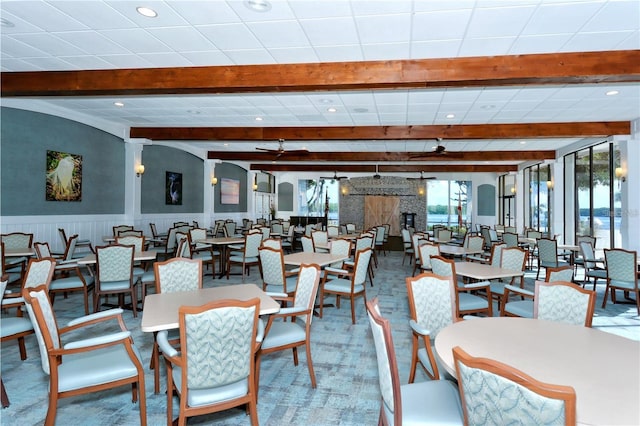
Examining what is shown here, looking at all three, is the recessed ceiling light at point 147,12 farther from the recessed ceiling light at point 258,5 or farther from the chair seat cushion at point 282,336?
the chair seat cushion at point 282,336

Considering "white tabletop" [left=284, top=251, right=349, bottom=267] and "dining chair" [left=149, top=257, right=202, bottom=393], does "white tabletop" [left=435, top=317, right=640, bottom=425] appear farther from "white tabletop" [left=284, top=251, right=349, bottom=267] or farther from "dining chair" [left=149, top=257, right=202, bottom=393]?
"white tabletop" [left=284, top=251, right=349, bottom=267]

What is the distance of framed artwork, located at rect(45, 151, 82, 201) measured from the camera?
22.6 ft

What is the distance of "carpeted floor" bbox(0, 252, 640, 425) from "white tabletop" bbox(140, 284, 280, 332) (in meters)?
0.71

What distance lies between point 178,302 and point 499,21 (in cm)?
373

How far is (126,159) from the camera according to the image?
8.83m

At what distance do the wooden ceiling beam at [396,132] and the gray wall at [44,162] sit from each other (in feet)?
3.26

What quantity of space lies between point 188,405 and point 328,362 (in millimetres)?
1677

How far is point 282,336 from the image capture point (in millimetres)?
2787

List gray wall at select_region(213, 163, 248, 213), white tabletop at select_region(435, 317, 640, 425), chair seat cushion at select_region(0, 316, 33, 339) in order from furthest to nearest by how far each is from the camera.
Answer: gray wall at select_region(213, 163, 248, 213)
chair seat cushion at select_region(0, 316, 33, 339)
white tabletop at select_region(435, 317, 640, 425)

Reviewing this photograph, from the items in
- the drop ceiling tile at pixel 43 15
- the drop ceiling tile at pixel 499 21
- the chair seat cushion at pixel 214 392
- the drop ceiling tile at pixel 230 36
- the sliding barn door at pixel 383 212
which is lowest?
the chair seat cushion at pixel 214 392

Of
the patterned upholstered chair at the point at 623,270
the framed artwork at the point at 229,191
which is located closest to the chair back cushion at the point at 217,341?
the patterned upholstered chair at the point at 623,270

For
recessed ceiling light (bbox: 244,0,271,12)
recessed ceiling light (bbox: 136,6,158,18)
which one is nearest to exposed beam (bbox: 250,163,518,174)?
recessed ceiling light (bbox: 136,6,158,18)

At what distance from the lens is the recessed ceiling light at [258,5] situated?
3.13 meters

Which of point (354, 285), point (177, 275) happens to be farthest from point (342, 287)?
point (177, 275)
